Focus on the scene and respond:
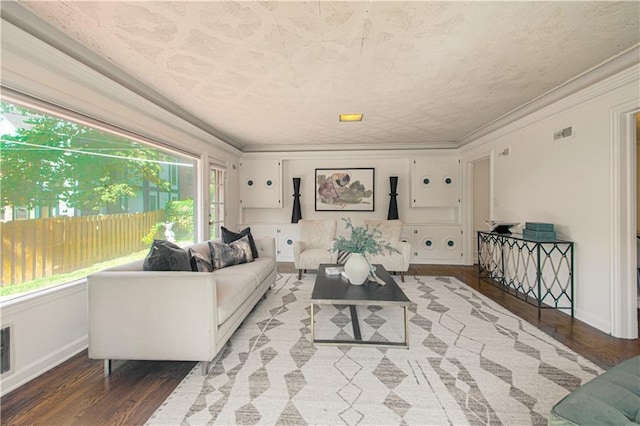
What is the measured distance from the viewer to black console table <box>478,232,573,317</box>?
2.68m

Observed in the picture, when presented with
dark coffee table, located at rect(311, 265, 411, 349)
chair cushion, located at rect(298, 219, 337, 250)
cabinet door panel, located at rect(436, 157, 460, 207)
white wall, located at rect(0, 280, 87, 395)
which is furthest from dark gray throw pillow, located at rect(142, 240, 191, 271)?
cabinet door panel, located at rect(436, 157, 460, 207)

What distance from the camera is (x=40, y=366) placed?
1.75 metres

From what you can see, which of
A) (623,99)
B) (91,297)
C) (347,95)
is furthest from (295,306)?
(623,99)

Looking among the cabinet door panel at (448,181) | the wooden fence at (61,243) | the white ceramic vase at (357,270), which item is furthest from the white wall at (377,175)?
the wooden fence at (61,243)

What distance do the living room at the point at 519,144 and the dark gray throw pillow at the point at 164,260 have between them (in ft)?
2.36

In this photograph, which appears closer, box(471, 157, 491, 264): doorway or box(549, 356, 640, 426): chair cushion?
box(549, 356, 640, 426): chair cushion

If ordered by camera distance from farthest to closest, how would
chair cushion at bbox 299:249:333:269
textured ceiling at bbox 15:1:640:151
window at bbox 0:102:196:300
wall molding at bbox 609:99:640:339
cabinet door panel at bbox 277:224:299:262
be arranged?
1. cabinet door panel at bbox 277:224:299:262
2. chair cushion at bbox 299:249:333:269
3. wall molding at bbox 609:99:640:339
4. window at bbox 0:102:196:300
5. textured ceiling at bbox 15:1:640:151

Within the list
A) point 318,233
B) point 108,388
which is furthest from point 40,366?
point 318,233

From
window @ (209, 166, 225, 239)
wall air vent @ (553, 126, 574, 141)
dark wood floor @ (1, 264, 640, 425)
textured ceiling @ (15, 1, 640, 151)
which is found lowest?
dark wood floor @ (1, 264, 640, 425)

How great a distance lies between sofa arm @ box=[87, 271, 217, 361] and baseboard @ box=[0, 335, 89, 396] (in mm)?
510

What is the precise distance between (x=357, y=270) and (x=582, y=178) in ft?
8.13

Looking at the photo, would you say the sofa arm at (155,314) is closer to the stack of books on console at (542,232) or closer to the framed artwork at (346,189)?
the stack of books on console at (542,232)

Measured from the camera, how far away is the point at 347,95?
106 inches

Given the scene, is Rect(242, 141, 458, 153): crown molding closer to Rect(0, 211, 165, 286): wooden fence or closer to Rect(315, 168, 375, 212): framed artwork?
Rect(315, 168, 375, 212): framed artwork
